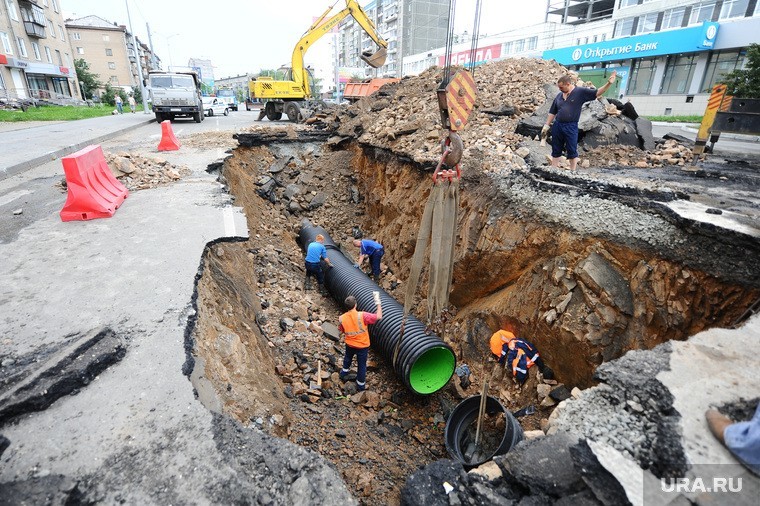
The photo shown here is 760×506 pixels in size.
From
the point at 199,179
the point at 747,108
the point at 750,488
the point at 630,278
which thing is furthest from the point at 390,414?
the point at 747,108

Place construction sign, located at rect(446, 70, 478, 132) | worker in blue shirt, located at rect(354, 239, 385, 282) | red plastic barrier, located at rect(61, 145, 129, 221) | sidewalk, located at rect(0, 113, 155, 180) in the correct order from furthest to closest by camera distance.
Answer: sidewalk, located at rect(0, 113, 155, 180) → worker in blue shirt, located at rect(354, 239, 385, 282) → red plastic barrier, located at rect(61, 145, 129, 221) → construction sign, located at rect(446, 70, 478, 132)

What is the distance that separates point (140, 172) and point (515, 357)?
304 inches

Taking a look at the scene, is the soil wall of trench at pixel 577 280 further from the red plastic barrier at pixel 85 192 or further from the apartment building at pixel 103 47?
the apartment building at pixel 103 47

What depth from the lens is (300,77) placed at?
17828mm

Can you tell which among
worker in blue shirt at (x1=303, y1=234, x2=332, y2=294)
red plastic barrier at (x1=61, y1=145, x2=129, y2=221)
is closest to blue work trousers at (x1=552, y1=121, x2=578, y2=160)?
worker in blue shirt at (x1=303, y1=234, x2=332, y2=294)

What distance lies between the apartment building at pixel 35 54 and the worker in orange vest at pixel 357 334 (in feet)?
124

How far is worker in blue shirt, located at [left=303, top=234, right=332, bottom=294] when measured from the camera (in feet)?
24.2

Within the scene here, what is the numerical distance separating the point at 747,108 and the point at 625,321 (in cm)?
517

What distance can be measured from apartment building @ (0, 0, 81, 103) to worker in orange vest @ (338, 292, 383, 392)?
37.8 m

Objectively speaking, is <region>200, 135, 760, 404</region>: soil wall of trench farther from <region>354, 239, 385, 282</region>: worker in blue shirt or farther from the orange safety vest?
<region>354, 239, 385, 282</region>: worker in blue shirt

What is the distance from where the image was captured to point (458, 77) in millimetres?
3512

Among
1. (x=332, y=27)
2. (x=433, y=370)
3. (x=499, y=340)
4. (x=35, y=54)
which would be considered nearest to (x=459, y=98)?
(x=499, y=340)

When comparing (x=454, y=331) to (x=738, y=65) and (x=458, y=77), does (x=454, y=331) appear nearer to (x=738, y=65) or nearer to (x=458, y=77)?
(x=458, y=77)

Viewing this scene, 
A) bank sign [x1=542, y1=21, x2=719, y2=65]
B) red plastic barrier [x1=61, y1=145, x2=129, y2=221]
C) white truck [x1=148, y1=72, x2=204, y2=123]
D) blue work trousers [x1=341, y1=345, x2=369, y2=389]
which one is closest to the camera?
blue work trousers [x1=341, y1=345, x2=369, y2=389]
